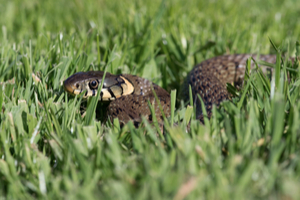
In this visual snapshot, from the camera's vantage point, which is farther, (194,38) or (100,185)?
(194,38)

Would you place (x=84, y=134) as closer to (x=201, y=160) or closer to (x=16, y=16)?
(x=201, y=160)

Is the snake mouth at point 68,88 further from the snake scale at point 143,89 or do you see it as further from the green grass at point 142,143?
the green grass at point 142,143

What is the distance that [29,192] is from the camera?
4.44ft

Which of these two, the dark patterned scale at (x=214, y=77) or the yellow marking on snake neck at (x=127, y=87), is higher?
the yellow marking on snake neck at (x=127, y=87)

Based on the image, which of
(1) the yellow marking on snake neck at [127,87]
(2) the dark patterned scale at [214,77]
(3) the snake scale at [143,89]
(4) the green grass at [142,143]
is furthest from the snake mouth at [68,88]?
(2) the dark patterned scale at [214,77]

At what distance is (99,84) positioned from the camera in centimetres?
243

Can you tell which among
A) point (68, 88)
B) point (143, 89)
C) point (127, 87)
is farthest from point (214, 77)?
point (68, 88)

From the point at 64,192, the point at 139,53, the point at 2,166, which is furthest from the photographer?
the point at 139,53

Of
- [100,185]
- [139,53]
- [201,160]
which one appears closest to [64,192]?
[100,185]

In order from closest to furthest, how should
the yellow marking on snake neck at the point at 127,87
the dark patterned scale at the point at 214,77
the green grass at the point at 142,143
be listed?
the green grass at the point at 142,143 < the dark patterned scale at the point at 214,77 < the yellow marking on snake neck at the point at 127,87

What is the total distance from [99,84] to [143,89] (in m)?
0.40

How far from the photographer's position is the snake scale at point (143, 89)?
2.22 metres

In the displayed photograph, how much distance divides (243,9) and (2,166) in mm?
4151

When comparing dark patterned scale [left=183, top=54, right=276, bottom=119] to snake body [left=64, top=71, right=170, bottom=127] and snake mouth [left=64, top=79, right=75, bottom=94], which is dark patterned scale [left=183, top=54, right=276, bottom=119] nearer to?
snake body [left=64, top=71, right=170, bottom=127]
